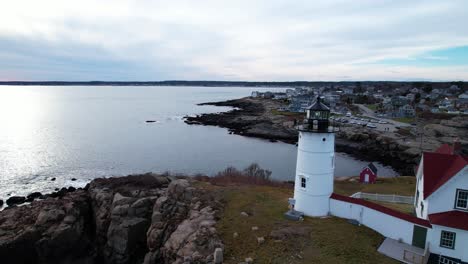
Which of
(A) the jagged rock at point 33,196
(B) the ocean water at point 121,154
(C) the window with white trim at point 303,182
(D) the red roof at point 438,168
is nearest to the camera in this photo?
(D) the red roof at point 438,168

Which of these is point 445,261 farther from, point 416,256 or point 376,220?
point 376,220

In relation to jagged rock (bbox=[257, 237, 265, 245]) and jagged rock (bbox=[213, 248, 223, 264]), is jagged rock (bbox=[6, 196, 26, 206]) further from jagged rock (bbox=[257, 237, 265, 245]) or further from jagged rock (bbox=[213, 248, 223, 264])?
jagged rock (bbox=[257, 237, 265, 245])

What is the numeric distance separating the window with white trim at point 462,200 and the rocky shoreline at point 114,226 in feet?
42.5

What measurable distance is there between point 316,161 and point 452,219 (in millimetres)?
7394

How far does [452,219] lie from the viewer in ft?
53.8

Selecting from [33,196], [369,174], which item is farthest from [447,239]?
[33,196]

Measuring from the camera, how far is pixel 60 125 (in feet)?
295

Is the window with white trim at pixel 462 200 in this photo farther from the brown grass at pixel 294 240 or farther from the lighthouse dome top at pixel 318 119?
the lighthouse dome top at pixel 318 119

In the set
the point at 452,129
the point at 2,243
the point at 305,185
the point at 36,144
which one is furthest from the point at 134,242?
the point at 452,129

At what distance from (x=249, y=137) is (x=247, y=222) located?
54.5 meters

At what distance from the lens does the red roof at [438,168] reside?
55.9 feet

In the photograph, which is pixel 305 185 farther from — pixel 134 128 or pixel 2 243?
pixel 134 128

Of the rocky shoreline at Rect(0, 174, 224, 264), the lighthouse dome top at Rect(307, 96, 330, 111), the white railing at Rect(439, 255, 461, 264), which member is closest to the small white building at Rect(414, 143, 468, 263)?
the white railing at Rect(439, 255, 461, 264)

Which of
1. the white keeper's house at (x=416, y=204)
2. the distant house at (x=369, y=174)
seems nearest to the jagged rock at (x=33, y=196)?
the white keeper's house at (x=416, y=204)
